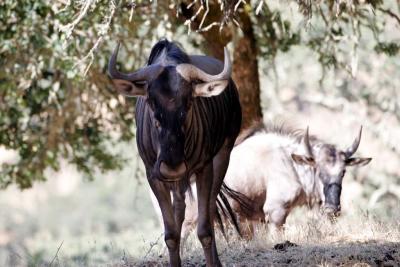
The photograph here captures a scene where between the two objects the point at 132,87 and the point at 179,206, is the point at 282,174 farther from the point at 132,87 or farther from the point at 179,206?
the point at 132,87

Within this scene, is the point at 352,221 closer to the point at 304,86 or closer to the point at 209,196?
the point at 209,196

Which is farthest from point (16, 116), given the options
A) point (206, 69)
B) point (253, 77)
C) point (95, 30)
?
point (206, 69)

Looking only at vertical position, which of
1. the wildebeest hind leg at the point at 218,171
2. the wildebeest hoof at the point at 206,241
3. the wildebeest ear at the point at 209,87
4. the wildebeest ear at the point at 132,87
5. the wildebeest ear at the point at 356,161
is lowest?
the wildebeest hoof at the point at 206,241

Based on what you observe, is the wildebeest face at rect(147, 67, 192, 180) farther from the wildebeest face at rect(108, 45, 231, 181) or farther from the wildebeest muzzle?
the wildebeest muzzle

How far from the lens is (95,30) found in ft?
39.3

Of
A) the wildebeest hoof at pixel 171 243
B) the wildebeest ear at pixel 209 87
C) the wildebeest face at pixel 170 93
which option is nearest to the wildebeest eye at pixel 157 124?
the wildebeest face at pixel 170 93

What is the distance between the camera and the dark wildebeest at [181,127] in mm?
6559

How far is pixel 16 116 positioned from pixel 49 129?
665 mm

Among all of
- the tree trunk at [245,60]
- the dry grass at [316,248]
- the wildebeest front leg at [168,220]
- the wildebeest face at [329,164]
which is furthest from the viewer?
the tree trunk at [245,60]

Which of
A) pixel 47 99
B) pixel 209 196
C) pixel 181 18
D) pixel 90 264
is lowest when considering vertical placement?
pixel 90 264

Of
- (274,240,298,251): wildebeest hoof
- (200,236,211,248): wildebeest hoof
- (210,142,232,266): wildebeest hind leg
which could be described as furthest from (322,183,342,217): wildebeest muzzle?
(200,236,211,248): wildebeest hoof

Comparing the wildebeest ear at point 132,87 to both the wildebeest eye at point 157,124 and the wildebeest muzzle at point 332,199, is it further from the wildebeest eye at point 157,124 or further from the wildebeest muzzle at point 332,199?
the wildebeest muzzle at point 332,199

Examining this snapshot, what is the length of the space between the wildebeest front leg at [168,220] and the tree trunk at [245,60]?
557 cm

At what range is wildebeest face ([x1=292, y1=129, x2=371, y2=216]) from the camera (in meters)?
11.5
